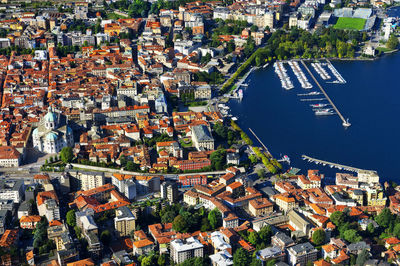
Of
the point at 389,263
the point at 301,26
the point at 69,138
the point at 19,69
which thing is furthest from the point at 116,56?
the point at 389,263

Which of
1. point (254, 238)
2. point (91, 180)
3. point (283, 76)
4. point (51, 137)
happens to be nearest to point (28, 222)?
point (91, 180)

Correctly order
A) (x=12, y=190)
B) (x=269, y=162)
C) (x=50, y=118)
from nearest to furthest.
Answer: (x=12, y=190) < (x=269, y=162) < (x=50, y=118)

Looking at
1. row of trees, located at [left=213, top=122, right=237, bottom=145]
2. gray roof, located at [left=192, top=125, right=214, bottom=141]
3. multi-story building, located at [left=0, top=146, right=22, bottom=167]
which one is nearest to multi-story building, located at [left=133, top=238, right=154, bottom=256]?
gray roof, located at [left=192, top=125, right=214, bottom=141]

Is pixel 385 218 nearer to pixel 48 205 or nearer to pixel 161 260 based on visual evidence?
pixel 161 260

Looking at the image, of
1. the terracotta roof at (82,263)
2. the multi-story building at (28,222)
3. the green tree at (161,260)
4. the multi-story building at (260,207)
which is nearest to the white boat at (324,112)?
the multi-story building at (260,207)

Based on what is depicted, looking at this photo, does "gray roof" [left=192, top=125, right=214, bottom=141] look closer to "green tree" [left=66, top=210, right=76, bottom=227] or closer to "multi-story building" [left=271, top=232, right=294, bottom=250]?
"green tree" [left=66, top=210, right=76, bottom=227]

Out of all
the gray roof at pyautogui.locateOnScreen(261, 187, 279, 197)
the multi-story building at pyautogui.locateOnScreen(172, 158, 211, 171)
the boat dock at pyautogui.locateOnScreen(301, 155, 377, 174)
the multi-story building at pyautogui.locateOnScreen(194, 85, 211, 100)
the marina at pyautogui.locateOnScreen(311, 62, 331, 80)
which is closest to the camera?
the gray roof at pyautogui.locateOnScreen(261, 187, 279, 197)
